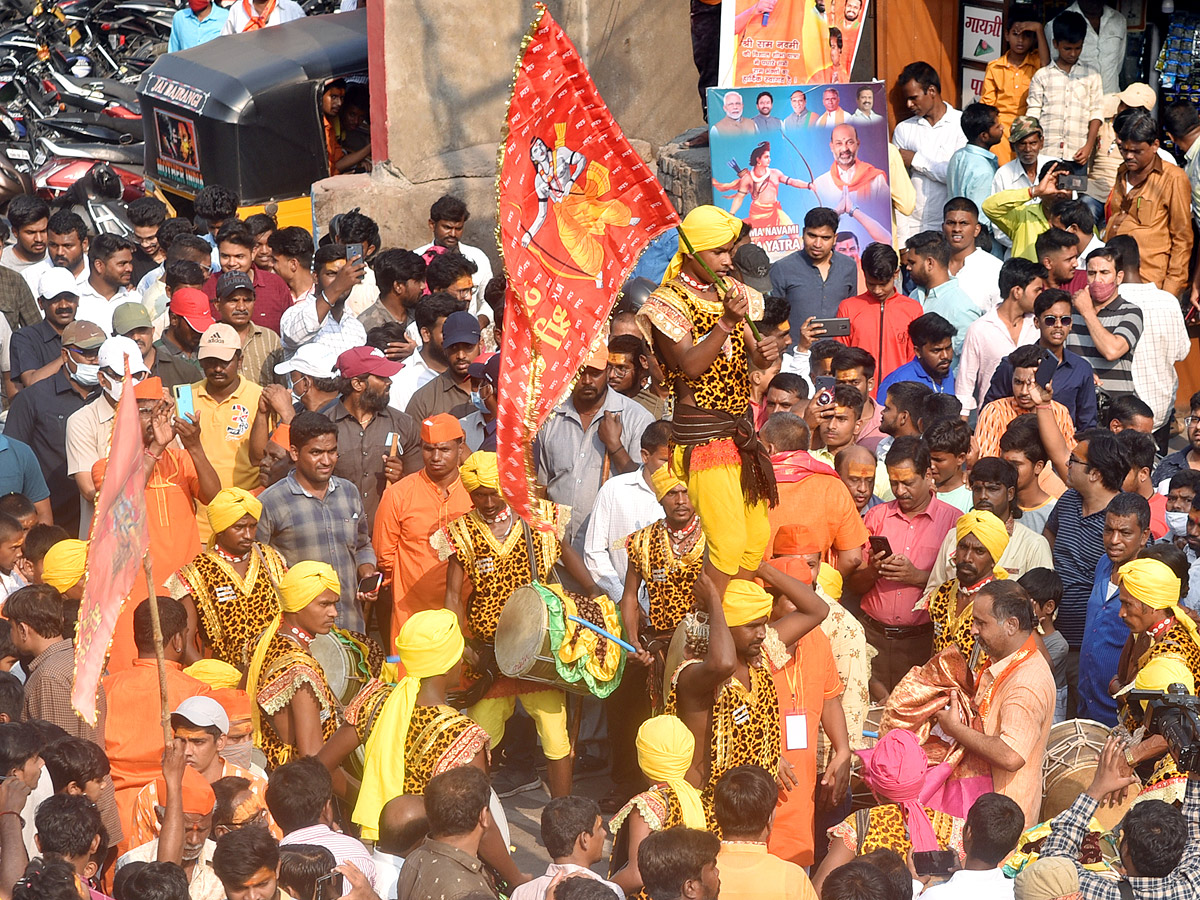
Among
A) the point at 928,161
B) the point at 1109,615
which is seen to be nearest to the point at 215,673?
the point at 1109,615

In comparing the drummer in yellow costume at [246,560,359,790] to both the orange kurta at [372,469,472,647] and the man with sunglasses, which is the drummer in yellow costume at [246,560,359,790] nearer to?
the orange kurta at [372,469,472,647]

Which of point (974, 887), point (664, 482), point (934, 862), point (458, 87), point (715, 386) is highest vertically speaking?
point (458, 87)

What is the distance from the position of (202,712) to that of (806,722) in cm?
236

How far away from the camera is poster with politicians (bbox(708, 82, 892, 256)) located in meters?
11.0

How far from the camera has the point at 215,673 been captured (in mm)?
6574

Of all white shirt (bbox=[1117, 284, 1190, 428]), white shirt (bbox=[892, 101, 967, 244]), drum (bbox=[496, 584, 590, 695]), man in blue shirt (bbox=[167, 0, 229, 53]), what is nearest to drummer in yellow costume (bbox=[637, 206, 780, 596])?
drum (bbox=[496, 584, 590, 695])

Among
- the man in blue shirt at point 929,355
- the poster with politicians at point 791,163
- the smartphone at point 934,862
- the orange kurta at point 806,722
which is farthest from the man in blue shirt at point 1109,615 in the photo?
the poster with politicians at point 791,163

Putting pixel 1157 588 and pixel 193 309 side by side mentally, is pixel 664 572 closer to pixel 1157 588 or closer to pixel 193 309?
pixel 1157 588

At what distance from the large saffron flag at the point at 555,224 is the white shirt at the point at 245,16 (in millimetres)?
10313

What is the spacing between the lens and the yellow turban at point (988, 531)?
6969 mm

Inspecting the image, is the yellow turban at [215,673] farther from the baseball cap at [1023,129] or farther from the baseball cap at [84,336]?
the baseball cap at [1023,129]

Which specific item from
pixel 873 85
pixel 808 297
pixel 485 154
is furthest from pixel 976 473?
pixel 485 154

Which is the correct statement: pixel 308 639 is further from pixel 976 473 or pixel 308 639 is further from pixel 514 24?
pixel 514 24

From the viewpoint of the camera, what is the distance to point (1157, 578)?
6.44m
